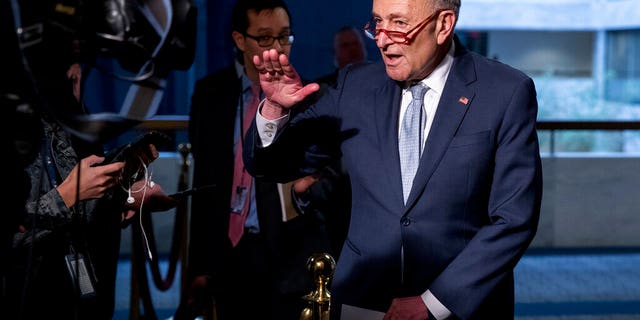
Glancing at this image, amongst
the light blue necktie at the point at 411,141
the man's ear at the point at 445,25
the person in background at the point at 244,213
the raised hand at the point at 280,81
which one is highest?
the man's ear at the point at 445,25

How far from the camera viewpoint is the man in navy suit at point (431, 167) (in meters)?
2.29

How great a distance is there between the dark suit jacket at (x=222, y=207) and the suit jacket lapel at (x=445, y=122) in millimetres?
1178

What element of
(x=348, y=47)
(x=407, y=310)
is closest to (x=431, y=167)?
(x=407, y=310)

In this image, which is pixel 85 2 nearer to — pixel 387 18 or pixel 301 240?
pixel 387 18

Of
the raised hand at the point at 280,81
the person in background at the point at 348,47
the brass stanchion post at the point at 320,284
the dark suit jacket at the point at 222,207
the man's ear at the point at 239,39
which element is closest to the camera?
the raised hand at the point at 280,81

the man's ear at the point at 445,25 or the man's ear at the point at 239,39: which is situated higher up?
the man's ear at the point at 445,25

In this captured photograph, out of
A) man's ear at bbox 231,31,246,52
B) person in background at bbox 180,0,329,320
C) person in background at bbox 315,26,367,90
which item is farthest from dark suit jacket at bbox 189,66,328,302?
person in background at bbox 315,26,367,90

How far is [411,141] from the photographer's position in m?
2.38

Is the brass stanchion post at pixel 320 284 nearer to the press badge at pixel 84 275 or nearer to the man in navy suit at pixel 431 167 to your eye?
the man in navy suit at pixel 431 167

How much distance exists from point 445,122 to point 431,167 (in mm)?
120

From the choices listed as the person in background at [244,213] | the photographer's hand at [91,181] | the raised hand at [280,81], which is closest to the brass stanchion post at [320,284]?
the raised hand at [280,81]

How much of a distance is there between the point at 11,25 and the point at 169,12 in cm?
30

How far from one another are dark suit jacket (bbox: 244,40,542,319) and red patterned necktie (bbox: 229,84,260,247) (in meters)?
1.02

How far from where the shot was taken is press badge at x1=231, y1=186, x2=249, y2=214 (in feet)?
11.5
